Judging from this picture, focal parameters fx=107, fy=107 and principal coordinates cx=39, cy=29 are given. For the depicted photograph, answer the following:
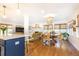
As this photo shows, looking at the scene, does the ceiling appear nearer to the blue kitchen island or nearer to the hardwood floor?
the blue kitchen island

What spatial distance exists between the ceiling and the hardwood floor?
47 centimetres

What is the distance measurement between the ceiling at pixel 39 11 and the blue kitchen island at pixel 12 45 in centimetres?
34

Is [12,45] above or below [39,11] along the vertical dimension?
below

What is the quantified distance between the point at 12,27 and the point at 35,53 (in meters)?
0.69

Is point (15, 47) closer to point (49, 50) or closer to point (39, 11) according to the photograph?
point (49, 50)

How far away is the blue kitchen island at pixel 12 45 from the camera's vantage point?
2107 mm

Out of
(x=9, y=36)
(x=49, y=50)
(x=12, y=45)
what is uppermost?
(x=9, y=36)

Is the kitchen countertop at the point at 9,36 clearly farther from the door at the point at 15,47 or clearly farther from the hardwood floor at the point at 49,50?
the hardwood floor at the point at 49,50

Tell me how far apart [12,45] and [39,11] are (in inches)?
34.9

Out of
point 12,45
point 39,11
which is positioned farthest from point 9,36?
point 39,11

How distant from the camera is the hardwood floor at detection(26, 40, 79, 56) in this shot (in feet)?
6.99

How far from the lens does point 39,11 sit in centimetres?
215

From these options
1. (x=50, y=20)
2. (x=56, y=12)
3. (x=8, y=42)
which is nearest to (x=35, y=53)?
(x=8, y=42)

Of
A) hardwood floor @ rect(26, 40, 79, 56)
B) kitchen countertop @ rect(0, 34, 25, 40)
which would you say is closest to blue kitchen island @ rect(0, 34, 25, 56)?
kitchen countertop @ rect(0, 34, 25, 40)
